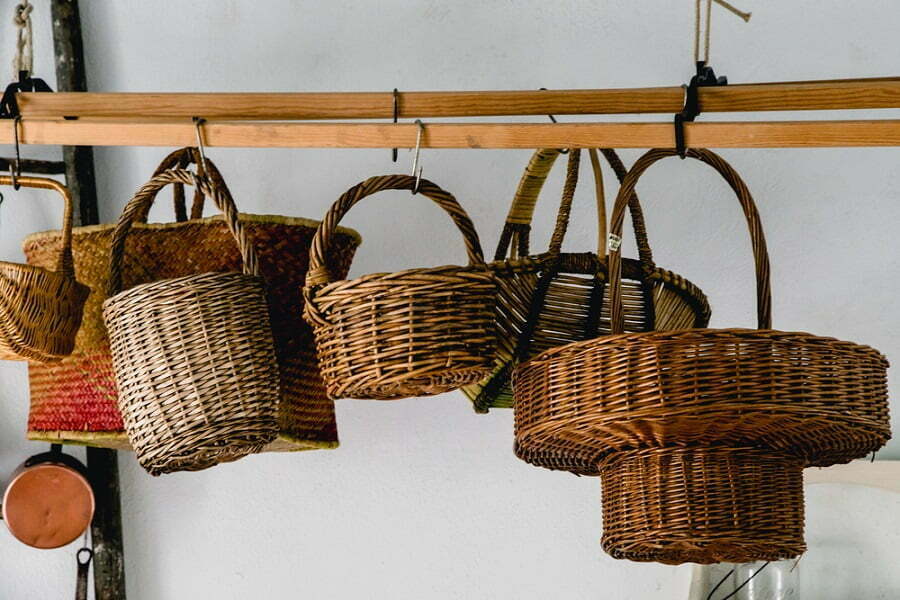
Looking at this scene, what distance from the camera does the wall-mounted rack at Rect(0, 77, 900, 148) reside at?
1.41 metres

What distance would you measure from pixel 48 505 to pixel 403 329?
751 millimetres

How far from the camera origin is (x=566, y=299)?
1.55 metres

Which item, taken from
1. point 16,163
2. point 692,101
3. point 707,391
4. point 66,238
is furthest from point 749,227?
point 16,163

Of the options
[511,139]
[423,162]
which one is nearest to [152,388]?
[511,139]

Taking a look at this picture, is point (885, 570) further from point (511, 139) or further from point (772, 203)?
point (511, 139)

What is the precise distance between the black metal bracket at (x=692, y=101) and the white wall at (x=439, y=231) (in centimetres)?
41

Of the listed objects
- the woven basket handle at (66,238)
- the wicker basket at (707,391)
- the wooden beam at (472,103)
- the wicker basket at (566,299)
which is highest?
the wooden beam at (472,103)

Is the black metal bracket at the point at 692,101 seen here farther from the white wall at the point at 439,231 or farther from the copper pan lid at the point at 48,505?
the copper pan lid at the point at 48,505

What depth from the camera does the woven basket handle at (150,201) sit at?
1.45m

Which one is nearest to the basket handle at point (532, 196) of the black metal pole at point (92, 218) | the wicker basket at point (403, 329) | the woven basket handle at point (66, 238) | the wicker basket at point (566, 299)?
the wicker basket at point (566, 299)

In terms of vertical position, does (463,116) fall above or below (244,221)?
above

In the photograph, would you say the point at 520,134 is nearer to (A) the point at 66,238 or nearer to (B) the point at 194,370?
(B) the point at 194,370

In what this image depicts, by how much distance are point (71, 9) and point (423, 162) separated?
2.07ft

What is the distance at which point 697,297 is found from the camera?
160 centimetres
